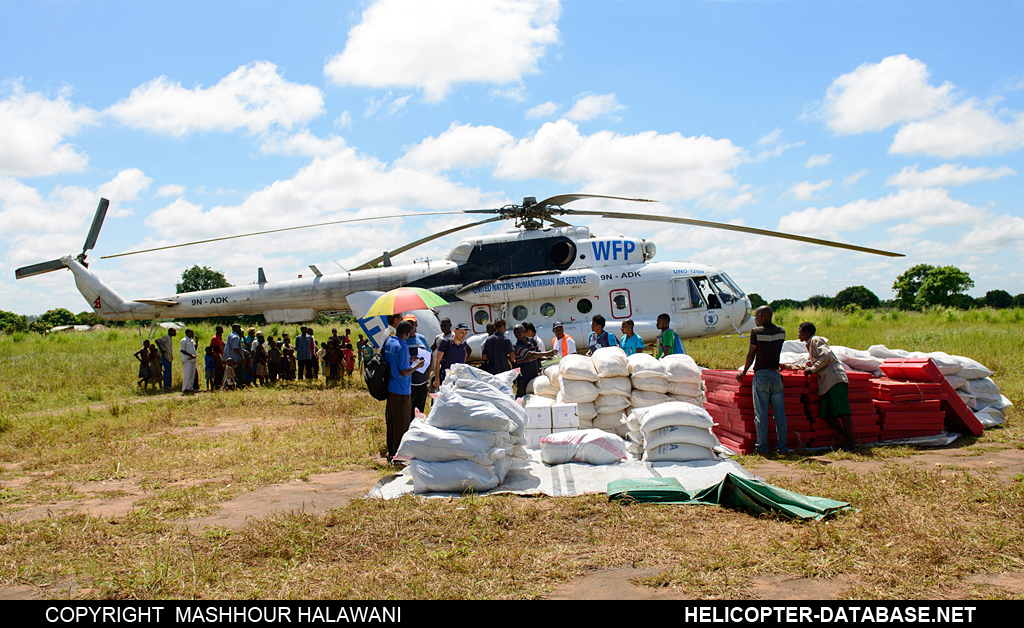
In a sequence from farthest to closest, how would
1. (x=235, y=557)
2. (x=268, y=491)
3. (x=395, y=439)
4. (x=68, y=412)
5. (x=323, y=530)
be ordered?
(x=68, y=412), (x=395, y=439), (x=268, y=491), (x=323, y=530), (x=235, y=557)

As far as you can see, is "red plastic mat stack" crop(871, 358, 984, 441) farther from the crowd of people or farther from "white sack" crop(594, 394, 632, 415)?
the crowd of people

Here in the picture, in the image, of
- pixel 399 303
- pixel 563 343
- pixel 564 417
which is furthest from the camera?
pixel 399 303

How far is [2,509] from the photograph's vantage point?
219 inches

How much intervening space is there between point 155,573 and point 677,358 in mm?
5870

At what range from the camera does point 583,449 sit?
6457 mm

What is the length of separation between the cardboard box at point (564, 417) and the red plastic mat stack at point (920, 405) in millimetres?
3691

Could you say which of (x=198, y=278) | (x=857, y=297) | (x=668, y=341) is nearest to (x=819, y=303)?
(x=857, y=297)

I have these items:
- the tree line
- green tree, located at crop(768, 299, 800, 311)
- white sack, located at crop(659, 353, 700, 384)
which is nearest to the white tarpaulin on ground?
white sack, located at crop(659, 353, 700, 384)

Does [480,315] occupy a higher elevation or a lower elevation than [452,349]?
higher

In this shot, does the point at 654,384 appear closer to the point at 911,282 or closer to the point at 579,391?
the point at 579,391

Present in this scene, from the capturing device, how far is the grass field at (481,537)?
11.2 ft

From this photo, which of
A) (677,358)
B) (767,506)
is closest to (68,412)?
(677,358)

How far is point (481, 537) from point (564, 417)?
3066 mm
